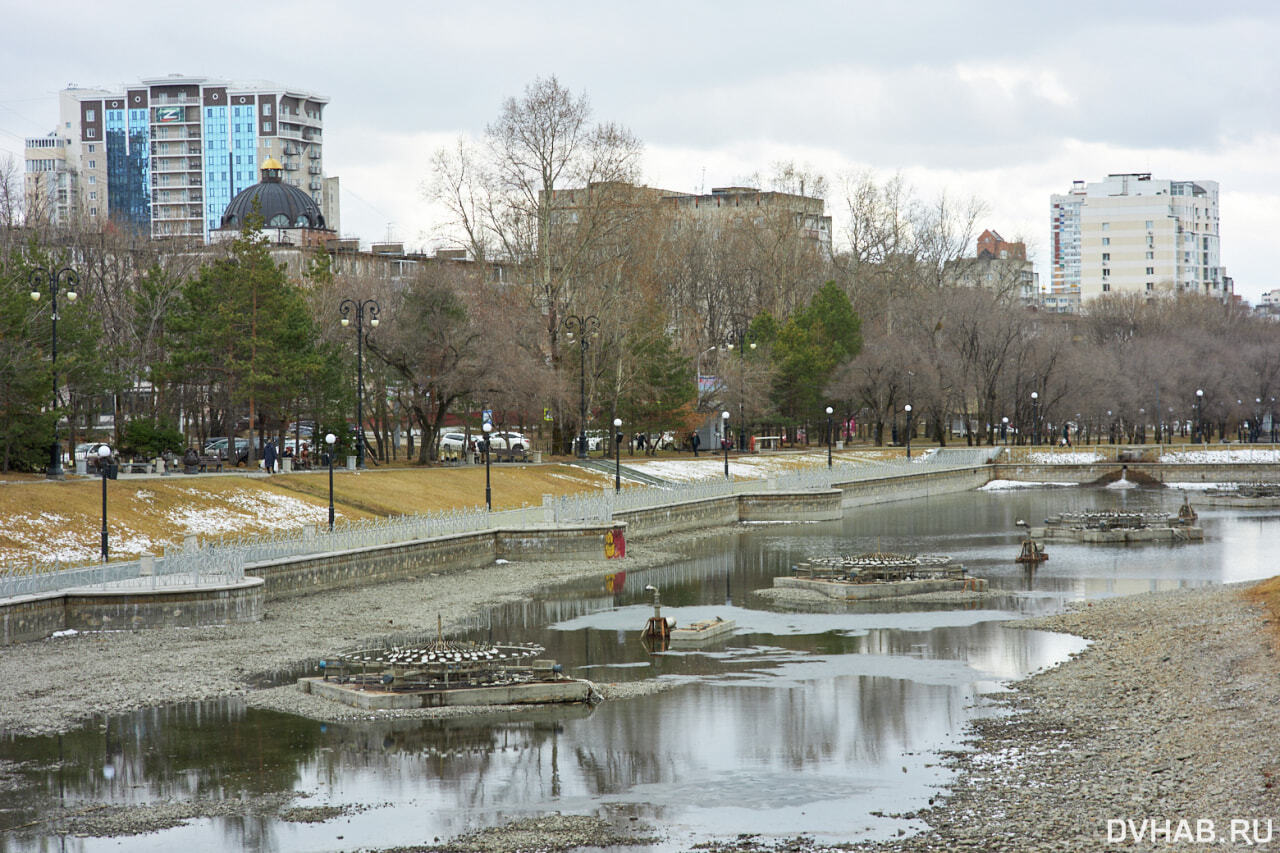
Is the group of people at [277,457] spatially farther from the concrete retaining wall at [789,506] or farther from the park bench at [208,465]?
the concrete retaining wall at [789,506]

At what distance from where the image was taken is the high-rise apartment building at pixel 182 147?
477ft

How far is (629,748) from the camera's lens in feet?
57.6

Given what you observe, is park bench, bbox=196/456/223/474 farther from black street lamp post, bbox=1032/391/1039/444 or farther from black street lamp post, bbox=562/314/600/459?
black street lamp post, bbox=1032/391/1039/444

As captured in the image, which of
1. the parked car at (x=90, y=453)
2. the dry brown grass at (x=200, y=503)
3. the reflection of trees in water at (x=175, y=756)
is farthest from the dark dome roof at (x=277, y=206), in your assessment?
the reflection of trees in water at (x=175, y=756)

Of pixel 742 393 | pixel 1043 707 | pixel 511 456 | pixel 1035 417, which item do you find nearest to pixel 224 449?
pixel 511 456

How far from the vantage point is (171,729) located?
18.6 m

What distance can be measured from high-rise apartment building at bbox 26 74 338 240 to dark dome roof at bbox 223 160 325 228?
3355 centimetres

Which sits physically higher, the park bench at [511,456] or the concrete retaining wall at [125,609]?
the park bench at [511,456]

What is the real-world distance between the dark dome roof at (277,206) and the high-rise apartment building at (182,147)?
33.6m

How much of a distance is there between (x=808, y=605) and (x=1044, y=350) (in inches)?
2523

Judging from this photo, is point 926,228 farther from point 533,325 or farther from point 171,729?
point 171,729

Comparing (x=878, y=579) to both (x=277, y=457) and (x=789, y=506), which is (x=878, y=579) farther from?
(x=277, y=457)

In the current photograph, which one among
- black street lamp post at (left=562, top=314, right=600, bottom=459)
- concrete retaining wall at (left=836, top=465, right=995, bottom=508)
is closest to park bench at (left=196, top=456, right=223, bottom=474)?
black street lamp post at (left=562, top=314, right=600, bottom=459)

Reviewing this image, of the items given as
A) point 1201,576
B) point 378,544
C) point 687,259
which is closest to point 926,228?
point 687,259
